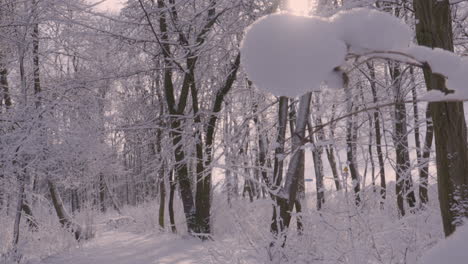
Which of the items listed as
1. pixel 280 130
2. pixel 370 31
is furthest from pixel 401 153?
pixel 370 31

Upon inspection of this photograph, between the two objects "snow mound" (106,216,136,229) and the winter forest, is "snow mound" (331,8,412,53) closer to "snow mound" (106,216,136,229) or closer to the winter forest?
the winter forest

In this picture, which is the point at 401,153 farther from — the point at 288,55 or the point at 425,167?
the point at 288,55

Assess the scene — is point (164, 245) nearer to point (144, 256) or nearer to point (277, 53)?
point (144, 256)

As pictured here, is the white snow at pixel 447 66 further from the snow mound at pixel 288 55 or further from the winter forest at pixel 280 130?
the snow mound at pixel 288 55

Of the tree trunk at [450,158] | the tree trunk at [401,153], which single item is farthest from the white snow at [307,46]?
the tree trunk at [401,153]

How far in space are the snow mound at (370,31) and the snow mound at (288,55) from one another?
48 millimetres

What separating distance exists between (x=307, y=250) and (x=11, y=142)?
481 cm

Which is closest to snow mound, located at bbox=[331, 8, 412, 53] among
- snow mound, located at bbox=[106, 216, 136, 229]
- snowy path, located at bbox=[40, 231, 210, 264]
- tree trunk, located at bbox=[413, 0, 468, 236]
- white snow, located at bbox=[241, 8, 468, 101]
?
white snow, located at bbox=[241, 8, 468, 101]

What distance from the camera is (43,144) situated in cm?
611

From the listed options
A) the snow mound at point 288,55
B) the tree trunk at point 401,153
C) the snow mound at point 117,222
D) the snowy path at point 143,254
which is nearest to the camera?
the snow mound at point 288,55

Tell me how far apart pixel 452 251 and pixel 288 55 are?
511mm

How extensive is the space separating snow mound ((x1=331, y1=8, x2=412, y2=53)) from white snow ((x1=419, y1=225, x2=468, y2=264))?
0.39 metres

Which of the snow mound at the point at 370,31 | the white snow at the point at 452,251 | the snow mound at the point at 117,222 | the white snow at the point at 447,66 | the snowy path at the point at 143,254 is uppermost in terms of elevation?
the snow mound at the point at 370,31

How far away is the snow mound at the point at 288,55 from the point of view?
44 centimetres
